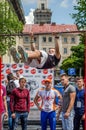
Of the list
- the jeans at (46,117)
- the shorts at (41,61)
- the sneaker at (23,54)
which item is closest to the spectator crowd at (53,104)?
the jeans at (46,117)

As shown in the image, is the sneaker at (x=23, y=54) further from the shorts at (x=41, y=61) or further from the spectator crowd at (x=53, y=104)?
the spectator crowd at (x=53, y=104)

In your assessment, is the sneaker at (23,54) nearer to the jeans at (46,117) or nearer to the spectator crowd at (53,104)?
the spectator crowd at (53,104)

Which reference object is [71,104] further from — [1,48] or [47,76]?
[1,48]

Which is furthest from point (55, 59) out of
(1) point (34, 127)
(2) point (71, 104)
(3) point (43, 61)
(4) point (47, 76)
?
(4) point (47, 76)

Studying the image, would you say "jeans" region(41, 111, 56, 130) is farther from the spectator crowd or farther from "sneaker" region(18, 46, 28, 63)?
"sneaker" region(18, 46, 28, 63)

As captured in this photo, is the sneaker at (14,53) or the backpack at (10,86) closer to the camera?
the sneaker at (14,53)

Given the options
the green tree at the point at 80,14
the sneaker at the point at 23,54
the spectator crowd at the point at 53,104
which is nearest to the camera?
the sneaker at the point at 23,54

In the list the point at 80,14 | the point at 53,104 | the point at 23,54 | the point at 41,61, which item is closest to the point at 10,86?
the point at 53,104

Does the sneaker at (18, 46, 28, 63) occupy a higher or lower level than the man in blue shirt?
higher

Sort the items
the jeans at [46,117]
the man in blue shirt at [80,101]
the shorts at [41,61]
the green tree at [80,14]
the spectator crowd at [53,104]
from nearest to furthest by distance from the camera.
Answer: the shorts at [41,61], the spectator crowd at [53,104], the man in blue shirt at [80,101], the jeans at [46,117], the green tree at [80,14]

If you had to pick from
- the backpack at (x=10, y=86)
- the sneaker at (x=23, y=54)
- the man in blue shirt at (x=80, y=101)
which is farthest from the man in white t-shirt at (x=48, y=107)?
the sneaker at (x=23, y=54)

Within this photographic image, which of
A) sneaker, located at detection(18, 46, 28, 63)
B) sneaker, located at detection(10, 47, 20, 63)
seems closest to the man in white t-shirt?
sneaker, located at detection(10, 47, 20, 63)

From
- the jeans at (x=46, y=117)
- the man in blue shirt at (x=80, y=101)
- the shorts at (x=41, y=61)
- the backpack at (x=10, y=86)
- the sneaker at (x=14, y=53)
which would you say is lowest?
the jeans at (x=46, y=117)

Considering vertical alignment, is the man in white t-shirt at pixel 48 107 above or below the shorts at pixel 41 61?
below
